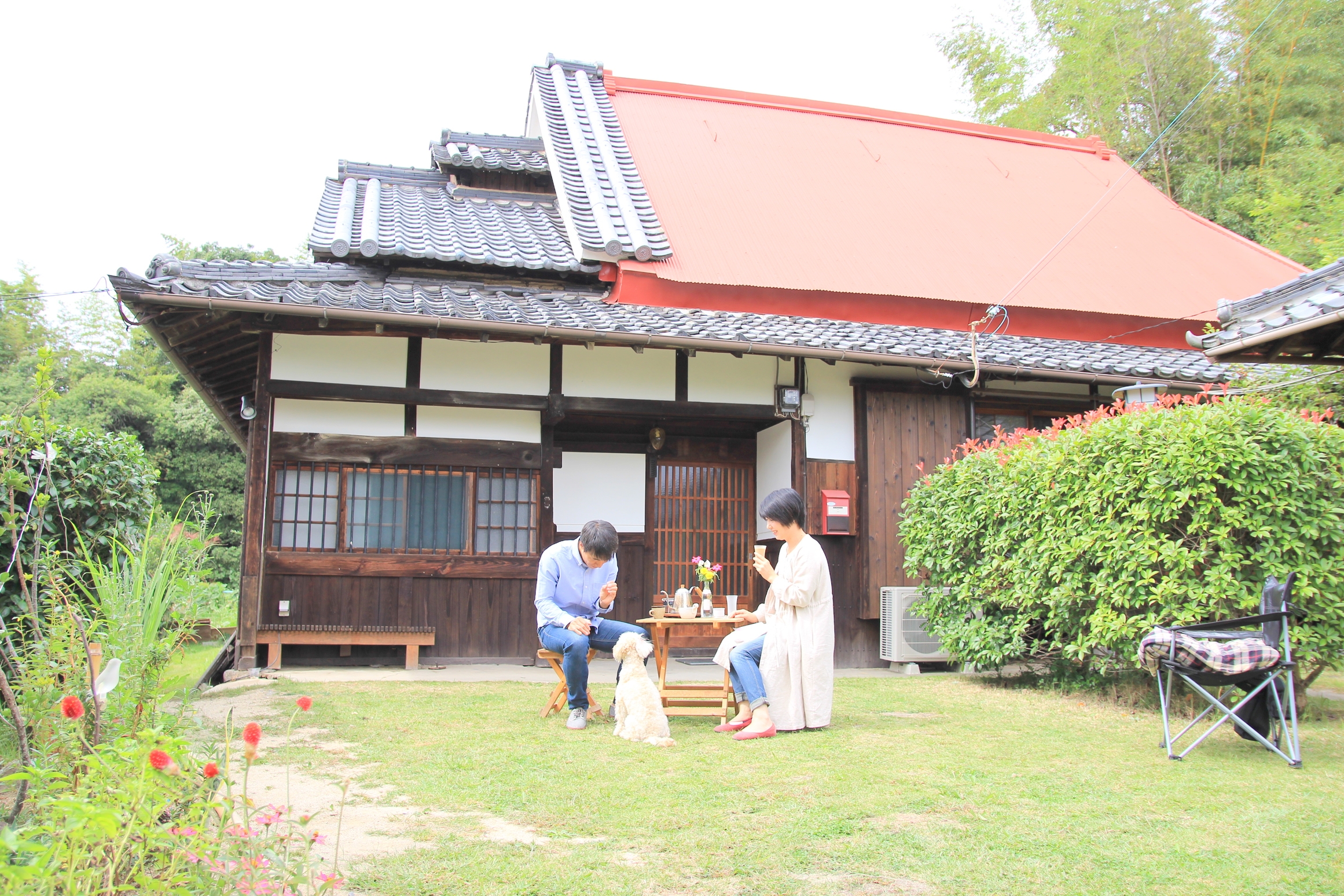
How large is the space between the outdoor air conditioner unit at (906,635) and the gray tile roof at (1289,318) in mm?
3600

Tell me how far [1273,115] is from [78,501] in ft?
58.9

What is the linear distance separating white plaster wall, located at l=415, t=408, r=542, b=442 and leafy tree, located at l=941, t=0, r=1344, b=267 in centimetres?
1092

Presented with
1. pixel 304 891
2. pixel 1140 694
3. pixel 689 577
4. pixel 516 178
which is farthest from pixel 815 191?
pixel 304 891

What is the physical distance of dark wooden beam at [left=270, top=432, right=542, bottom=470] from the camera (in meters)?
7.72

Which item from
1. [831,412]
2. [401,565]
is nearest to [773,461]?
[831,412]

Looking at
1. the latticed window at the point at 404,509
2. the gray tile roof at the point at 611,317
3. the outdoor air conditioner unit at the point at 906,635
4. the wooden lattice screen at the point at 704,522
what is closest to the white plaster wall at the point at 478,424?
the latticed window at the point at 404,509

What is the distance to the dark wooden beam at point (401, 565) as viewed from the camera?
7.65 metres

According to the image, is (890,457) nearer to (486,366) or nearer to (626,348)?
(626,348)

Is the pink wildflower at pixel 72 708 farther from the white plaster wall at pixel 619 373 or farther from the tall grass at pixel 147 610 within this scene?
the white plaster wall at pixel 619 373

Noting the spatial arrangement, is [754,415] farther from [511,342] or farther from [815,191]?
[815,191]

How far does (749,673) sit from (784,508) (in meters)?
0.93

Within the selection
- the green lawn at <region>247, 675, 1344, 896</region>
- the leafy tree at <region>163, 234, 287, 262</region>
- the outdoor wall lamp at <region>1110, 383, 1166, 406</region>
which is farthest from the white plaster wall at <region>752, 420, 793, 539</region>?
the leafy tree at <region>163, 234, 287, 262</region>

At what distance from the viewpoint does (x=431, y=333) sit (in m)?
7.59

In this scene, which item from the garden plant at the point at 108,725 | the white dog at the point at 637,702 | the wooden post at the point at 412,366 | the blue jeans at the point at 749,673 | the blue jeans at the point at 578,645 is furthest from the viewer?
the wooden post at the point at 412,366
